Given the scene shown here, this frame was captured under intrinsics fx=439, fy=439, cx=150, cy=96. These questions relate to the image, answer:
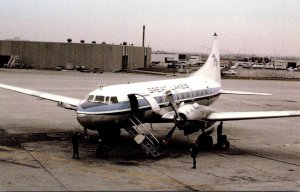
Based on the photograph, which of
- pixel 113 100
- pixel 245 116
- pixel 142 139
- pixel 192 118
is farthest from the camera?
pixel 245 116

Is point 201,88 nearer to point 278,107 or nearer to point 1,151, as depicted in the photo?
point 1,151

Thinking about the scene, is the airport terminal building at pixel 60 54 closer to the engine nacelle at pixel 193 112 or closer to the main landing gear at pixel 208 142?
the main landing gear at pixel 208 142

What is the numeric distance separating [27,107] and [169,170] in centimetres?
2482

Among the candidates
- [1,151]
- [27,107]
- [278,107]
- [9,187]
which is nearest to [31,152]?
[1,151]

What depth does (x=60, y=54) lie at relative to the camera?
108562 mm

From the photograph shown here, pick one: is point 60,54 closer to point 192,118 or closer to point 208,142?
point 208,142

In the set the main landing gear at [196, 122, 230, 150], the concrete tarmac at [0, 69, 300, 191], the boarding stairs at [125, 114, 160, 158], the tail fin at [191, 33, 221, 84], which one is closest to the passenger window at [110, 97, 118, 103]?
the boarding stairs at [125, 114, 160, 158]

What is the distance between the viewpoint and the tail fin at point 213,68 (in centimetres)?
3584

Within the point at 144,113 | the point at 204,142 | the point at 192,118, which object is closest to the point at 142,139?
the point at 144,113

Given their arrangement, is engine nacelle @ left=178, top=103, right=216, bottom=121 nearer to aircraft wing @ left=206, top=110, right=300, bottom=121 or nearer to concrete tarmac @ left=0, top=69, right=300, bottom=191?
aircraft wing @ left=206, top=110, right=300, bottom=121

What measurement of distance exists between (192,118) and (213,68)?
14591 mm

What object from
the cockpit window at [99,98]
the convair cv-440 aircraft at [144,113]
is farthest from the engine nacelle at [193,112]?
the cockpit window at [99,98]

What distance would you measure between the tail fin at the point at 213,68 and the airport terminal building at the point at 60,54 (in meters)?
72.1

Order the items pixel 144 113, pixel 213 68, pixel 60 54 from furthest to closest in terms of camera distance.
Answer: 1. pixel 60 54
2. pixel 213 68
3. pixel 144 113
